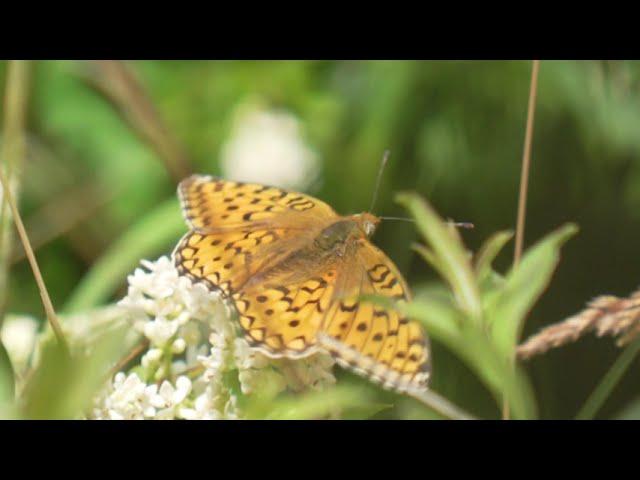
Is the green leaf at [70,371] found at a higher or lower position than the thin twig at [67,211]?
higher

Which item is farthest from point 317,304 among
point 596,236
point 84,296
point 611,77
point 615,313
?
point 596,236

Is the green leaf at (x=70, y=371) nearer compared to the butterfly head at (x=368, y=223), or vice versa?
the green leaf at (x=70, y=371)

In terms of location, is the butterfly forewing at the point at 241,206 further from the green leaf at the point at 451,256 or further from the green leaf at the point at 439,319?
the green leaf at the point at 439,319

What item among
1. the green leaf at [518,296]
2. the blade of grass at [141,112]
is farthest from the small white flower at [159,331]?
the blade of grass at [141,112]

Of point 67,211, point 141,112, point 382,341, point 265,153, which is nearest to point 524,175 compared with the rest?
point 382,341

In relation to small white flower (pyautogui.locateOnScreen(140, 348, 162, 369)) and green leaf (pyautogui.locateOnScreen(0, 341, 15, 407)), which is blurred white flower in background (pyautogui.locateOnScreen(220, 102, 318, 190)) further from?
green leaf (pyautogui.locateOnScreen(0, 341, 15, 407))

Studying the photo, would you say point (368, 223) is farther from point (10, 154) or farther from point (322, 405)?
point (322, 405)

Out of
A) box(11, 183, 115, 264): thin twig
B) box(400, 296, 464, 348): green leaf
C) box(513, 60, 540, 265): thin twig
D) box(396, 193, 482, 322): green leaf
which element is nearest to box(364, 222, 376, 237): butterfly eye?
box(513, 60, 540, 265): thin twig

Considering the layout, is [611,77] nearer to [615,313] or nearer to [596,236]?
[596,236]
